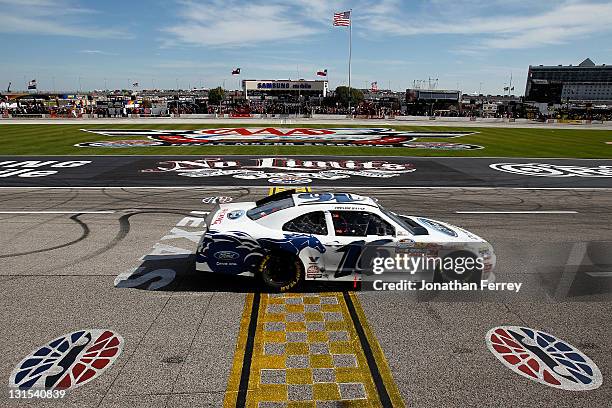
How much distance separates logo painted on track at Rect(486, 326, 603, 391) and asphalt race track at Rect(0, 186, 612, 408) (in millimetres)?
128

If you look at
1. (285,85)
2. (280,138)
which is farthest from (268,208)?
(285,85)

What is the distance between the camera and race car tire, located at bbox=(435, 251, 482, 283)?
7188 mm

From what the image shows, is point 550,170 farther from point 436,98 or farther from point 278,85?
point 436,98

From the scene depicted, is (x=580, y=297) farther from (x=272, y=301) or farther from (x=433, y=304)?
(x=272, y=301)

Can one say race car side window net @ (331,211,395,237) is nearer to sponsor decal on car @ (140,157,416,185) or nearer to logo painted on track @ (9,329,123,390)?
logo painted on track @ (9,329,123,390)

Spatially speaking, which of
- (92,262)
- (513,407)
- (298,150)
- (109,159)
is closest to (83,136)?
(109,159)

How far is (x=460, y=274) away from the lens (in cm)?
729

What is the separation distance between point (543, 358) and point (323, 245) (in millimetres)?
3372

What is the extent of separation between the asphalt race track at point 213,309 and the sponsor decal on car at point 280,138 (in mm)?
18346

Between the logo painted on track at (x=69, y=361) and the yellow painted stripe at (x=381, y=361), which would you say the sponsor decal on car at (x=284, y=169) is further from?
the logo painted on track at (x=69, y=361)

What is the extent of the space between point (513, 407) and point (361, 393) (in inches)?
62.8

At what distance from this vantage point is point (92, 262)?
8.41 m

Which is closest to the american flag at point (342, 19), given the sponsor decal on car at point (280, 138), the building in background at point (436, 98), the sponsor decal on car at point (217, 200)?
the sponsor decal on car at point (280, 138)

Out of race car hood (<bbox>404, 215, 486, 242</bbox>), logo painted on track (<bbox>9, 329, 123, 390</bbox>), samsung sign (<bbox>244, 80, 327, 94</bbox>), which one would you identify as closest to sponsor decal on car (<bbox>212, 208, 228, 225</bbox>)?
logo painted on track (<bbox>9, 329, 123, 390</bbox>)
